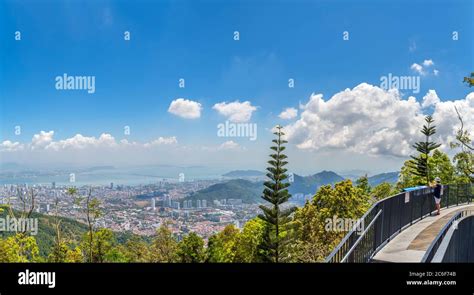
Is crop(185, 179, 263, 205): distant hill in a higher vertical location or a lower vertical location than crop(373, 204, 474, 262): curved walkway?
lower

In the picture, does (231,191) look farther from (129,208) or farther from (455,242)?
(455,242)

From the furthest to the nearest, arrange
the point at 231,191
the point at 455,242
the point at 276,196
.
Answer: the point at 231,191 → the point at 276,196 → the point at 455,242

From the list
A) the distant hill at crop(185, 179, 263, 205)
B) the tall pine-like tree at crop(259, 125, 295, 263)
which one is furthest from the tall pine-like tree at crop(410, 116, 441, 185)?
the distant hill at crop(185, 179, 263, 205)

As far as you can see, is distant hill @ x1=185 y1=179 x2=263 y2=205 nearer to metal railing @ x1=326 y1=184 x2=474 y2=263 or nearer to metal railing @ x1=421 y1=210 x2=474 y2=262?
metal railing @ x1=326 y1=184 x2=474 y2=263

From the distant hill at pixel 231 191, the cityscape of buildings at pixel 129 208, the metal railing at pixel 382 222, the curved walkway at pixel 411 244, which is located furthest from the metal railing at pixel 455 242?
the distant hill at pixel 231 191

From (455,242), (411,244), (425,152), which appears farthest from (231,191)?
(455,242)
